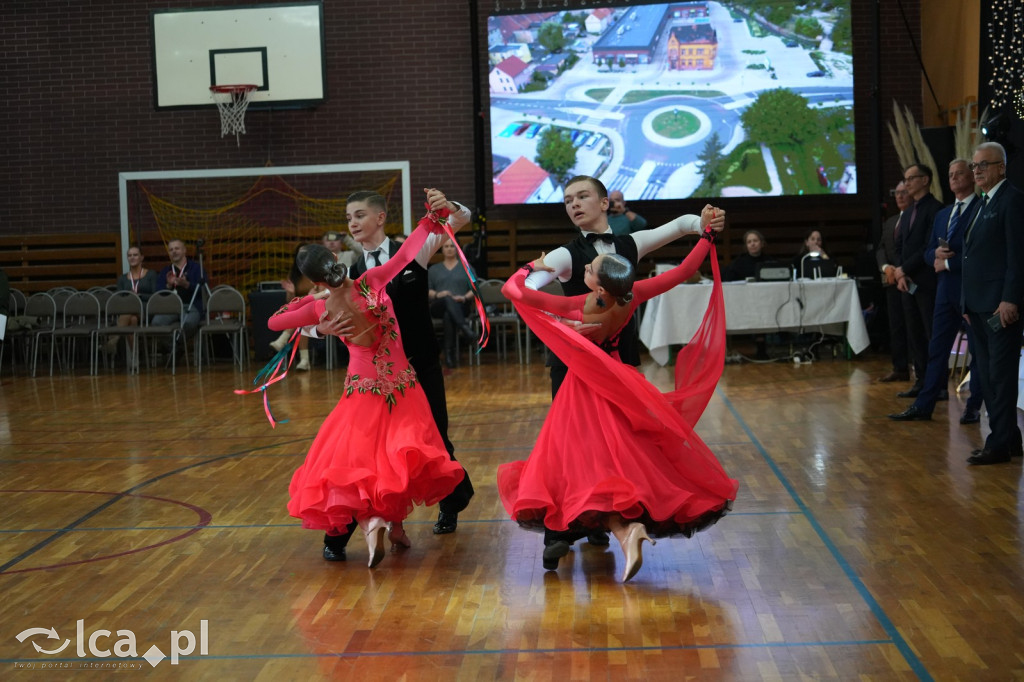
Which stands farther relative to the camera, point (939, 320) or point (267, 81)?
point (267, 81)

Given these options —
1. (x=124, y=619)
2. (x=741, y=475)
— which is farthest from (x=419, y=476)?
(x=741, y=475)

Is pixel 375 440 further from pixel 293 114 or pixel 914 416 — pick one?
pixel 293 114

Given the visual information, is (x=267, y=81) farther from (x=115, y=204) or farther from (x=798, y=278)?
(x=798, y=278)

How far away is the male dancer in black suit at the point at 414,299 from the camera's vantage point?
425cm

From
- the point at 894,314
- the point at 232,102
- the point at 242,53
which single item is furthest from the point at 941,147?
the point at 232,102

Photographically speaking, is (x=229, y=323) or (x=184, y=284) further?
(x=184, y=284)

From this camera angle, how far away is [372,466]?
4008mm

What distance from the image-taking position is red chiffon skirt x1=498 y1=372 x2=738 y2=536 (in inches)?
147

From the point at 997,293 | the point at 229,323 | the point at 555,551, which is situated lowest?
the point at 555,551

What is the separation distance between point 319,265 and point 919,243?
5079 mm

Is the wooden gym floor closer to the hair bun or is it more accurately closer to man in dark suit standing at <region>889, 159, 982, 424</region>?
man in dark suit standing at <region>889, 159, 982, 424</region>

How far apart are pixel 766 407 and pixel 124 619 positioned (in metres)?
5.44

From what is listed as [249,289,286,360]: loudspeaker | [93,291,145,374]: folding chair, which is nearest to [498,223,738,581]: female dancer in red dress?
[249,289,286,360]: loudspeaker

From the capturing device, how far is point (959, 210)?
20.9 feet
